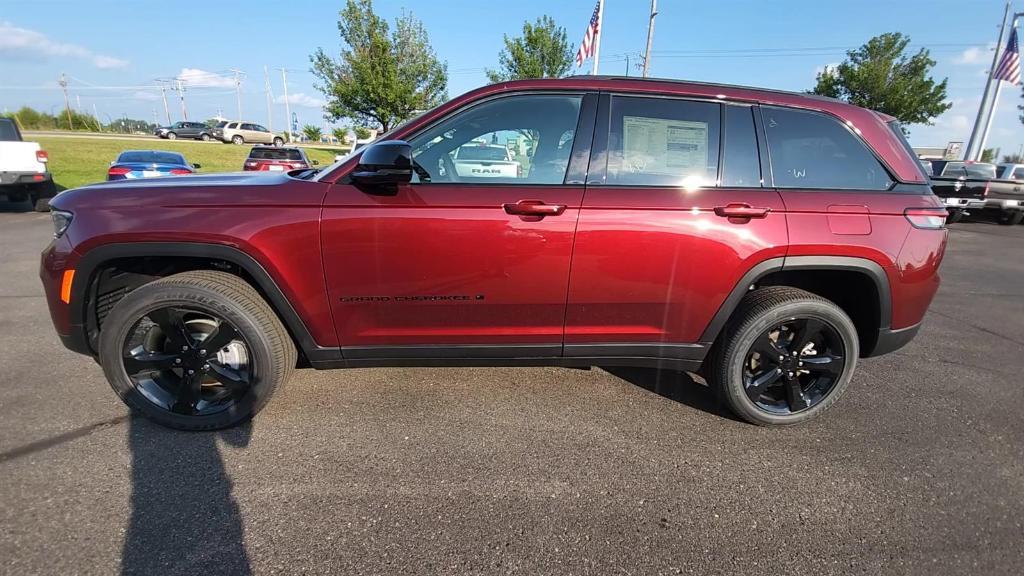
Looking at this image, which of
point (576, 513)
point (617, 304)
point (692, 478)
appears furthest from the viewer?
point (617, 304)

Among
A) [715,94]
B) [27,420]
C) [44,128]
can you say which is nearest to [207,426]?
[27,420]

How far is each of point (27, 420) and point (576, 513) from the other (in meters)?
3.07

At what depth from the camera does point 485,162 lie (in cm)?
262

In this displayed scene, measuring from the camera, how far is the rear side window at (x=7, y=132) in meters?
9.14

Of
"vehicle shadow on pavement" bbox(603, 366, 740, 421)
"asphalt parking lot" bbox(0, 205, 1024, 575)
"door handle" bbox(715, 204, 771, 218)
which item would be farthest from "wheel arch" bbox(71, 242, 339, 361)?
"door handle" bbox(715, 204, 771, 218)

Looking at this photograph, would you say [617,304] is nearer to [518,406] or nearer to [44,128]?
[518,406]

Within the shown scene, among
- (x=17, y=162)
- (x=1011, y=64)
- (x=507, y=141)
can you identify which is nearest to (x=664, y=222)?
(x=507, y=141)

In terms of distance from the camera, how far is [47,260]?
7.83 ft

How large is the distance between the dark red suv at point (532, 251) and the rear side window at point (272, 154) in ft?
40.2

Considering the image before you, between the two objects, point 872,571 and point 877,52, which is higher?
point 877,52

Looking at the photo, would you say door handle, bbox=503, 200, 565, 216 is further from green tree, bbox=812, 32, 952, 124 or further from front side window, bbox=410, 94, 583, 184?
green tree, bbox=812, 32, 952, 124

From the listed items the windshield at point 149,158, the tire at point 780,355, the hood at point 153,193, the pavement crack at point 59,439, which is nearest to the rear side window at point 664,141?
the tire at point 780,355

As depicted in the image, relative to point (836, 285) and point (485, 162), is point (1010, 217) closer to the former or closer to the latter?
point (836, 285)

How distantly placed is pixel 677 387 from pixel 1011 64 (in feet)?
82.5
